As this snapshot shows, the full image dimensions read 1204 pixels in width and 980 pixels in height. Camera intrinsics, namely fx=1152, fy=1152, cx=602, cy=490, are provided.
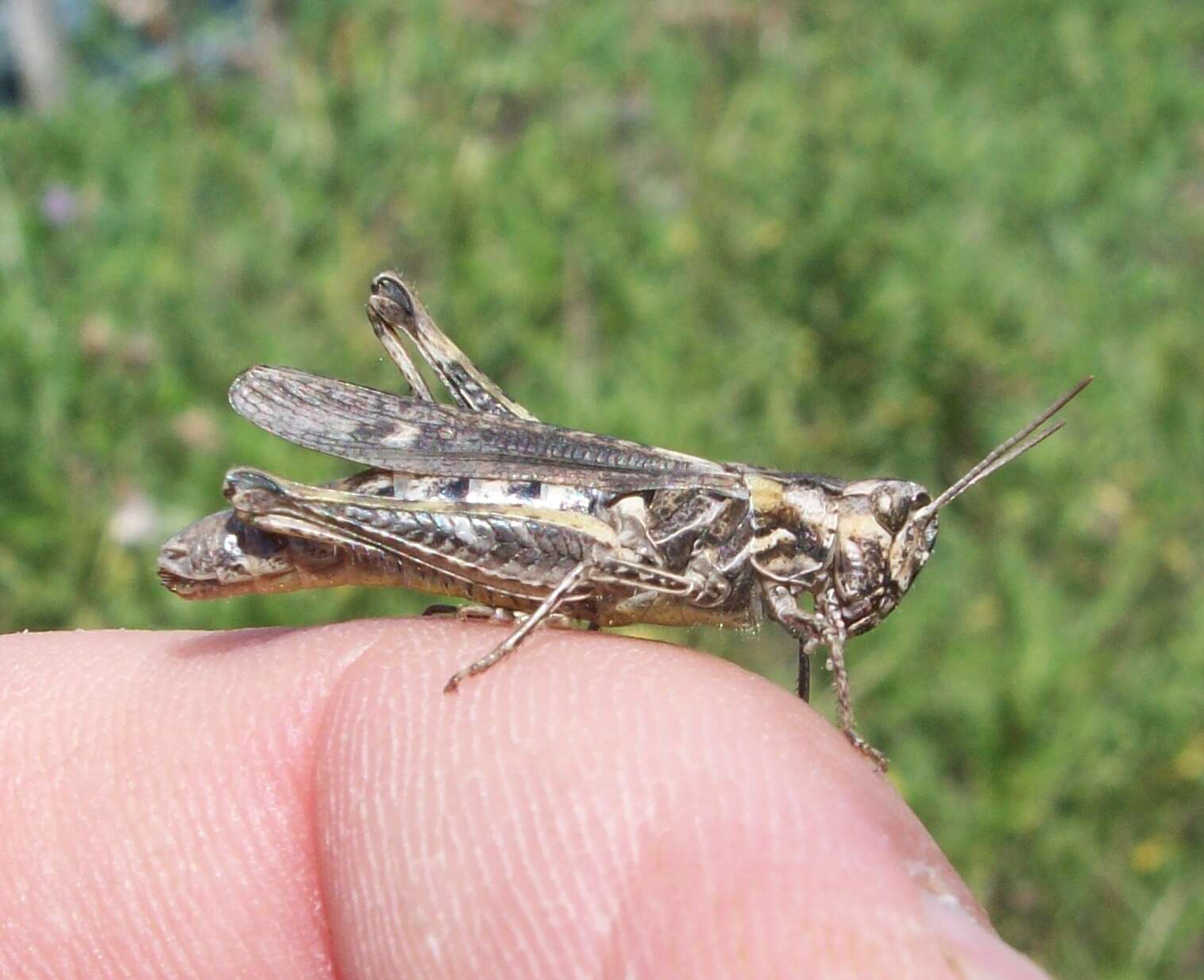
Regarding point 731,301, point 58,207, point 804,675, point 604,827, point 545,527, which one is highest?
point 58,207

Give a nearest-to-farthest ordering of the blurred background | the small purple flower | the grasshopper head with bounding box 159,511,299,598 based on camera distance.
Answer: the grasshopper head with bounding box 159,511,299,598, the blurred background, the small purple flower

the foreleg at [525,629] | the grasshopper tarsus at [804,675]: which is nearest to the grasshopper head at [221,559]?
the foreleg at [525,629]

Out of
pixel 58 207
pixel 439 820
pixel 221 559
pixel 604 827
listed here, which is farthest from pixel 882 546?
pixel 58 207

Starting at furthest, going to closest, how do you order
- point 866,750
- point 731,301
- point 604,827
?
point 731,301, point 866,750, point 604,827

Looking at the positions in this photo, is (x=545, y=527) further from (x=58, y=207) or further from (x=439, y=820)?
(x=58, y=207)

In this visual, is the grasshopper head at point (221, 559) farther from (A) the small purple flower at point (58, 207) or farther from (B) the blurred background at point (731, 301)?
(A) the small purple flower at point (58, 207)

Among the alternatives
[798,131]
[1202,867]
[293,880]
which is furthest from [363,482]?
[798,131]

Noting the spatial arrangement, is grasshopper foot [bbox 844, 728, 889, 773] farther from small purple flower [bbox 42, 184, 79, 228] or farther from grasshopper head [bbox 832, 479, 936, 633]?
small purple flower [bbox 42, 184, 79, 228]

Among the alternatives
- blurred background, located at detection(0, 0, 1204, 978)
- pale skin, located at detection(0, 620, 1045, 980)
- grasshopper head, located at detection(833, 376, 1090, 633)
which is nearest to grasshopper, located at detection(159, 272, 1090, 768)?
grasshopper head, located at detection(833, 376, 1090, 633)
